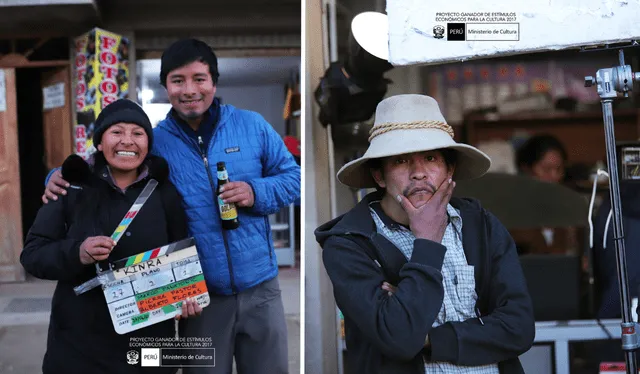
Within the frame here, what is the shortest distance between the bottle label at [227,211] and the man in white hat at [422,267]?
26.2 inches

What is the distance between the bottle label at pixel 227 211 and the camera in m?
3.00

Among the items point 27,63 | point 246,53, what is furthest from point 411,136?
point 27,63

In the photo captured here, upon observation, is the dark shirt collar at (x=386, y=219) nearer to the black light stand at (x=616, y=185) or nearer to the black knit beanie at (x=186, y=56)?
the black light stand at (x=616, y=185)

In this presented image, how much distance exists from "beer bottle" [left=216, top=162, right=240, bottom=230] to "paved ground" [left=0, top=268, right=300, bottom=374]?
0.39 meters

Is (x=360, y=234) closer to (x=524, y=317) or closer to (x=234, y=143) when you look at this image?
(x=524, y=317)

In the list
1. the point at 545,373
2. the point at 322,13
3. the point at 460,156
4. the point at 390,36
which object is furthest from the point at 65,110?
the point at 545,373

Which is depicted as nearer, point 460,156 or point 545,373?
point 460,156

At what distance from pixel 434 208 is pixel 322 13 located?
5.62 ft

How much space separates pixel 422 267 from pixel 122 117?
4.88 ft

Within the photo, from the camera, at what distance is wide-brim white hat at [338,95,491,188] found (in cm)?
239

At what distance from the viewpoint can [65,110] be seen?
11.1 ft

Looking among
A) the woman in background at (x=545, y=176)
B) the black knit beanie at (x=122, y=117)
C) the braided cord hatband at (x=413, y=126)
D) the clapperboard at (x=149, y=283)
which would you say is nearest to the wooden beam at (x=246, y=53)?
the black knit beanie at (x=122, y=117)

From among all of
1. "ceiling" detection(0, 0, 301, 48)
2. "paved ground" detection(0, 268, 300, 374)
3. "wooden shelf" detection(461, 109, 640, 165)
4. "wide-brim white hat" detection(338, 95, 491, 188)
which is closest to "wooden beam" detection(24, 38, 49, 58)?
"ceiling" detection(0, 0, 301, 48)

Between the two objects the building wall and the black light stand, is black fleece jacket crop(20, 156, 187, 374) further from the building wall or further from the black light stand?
the black light stand
